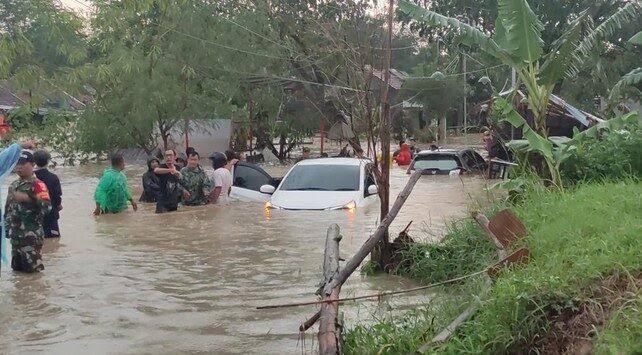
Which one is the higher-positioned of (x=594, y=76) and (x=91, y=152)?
(x=594, y=76)

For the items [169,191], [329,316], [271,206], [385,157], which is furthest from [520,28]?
[329,316]

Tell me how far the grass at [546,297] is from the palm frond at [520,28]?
458 centimetres

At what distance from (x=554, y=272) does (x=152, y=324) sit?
3.61 metres

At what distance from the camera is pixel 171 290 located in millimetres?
9250

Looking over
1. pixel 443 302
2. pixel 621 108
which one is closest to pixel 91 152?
pixel 621 108

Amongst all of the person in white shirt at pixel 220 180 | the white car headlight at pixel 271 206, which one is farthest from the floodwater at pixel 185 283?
the person in white shirt at pixel 220 180

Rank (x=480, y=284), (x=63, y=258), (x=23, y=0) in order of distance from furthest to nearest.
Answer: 1. (x=63, y=258)
2. (x=23, y=0)
3. (x=480, y=284)

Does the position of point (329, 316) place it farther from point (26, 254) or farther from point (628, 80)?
point (628, 80)

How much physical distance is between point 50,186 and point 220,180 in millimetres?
4742

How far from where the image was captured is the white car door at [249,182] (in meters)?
16.1

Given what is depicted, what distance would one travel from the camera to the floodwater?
720 cm

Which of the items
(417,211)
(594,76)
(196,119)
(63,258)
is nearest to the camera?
(63,258)

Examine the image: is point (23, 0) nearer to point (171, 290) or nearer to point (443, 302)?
point (171, 290)

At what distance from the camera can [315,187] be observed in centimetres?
1481
